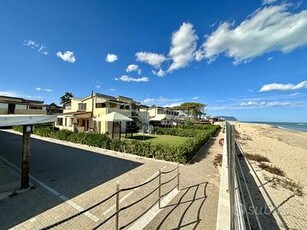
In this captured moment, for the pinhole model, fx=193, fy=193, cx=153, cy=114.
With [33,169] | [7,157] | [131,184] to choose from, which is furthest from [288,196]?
[7,157]

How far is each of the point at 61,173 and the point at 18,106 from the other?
1433 inches

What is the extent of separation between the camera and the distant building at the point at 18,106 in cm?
3295

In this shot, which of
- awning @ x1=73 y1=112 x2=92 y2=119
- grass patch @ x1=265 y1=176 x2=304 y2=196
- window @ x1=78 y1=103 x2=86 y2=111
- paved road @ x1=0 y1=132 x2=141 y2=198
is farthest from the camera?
window @ x1=78 y1=103 x2=86 y2=111

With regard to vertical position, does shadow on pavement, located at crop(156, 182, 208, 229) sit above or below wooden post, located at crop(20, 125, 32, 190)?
below

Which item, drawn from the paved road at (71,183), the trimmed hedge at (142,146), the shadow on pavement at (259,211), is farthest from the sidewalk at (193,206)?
the trimmed hedge at (142,146)

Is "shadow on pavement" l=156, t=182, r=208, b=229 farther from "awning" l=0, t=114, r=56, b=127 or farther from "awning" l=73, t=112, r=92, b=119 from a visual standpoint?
"awning" l=73, t=112, r=92, b=119

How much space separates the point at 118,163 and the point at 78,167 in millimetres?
2311

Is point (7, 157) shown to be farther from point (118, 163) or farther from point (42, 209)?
point (42, 209)

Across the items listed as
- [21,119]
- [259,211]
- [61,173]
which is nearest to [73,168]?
[61,173]

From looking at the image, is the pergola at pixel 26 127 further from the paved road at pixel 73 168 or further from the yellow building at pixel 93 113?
the yellow building at pixel 93 113

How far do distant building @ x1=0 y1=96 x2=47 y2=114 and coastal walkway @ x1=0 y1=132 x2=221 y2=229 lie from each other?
24870mm

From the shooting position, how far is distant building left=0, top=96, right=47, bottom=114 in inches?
1297

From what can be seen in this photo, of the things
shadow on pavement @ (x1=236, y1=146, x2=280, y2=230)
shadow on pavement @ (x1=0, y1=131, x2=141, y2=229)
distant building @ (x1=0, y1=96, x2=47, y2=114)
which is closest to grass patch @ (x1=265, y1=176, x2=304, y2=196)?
shadow on pavement @ (x1=236, y1=146, x2=280, y2=230)

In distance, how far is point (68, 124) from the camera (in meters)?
31.5
